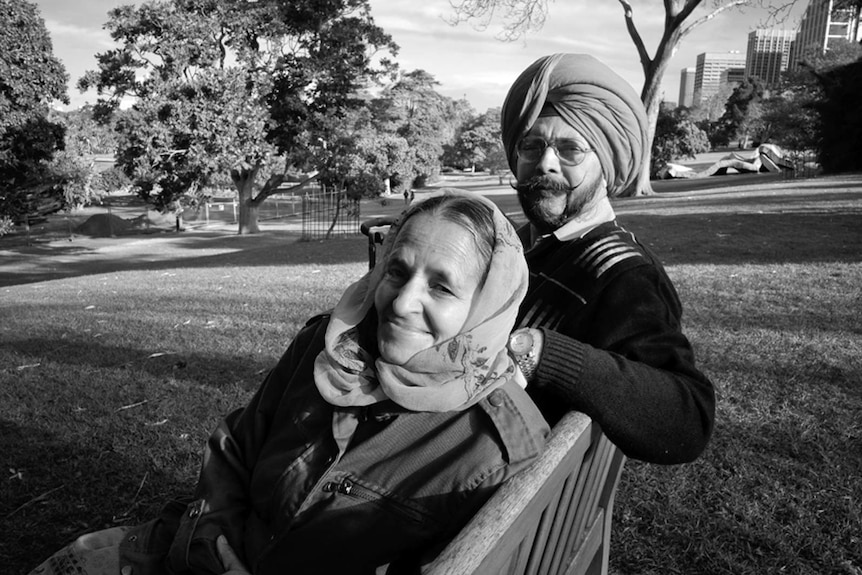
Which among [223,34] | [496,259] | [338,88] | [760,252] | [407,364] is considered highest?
[223,34]

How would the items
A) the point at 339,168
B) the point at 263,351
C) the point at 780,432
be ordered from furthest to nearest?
the point at 339,168
the point at 263,351
the point at 780,432

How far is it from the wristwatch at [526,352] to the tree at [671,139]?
46.0 meters

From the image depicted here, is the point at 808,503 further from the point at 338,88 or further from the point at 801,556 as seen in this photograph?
the point at 338,88

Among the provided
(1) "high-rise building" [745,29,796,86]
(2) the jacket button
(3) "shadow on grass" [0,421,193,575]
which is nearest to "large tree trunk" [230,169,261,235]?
(3) "shadow on grass" [0,421,193,575]

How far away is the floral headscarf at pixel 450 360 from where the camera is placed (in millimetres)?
1556

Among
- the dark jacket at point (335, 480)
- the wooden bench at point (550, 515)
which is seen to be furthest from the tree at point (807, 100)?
the dark jacket at point (335, 480)

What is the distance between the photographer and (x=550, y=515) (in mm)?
1474

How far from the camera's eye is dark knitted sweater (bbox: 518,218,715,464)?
167 cm

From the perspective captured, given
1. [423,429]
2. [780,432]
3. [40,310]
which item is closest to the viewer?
[423,429]

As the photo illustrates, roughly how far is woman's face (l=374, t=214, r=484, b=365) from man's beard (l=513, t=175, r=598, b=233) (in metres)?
0.75

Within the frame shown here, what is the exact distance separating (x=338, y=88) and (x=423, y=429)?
24.6 m

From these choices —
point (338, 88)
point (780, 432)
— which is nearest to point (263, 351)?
point (780, 432)

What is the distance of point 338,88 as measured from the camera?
81.4 feet

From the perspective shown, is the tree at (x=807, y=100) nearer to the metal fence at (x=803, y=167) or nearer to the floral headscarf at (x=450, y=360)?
the metal fence at (x=803, y=167)
